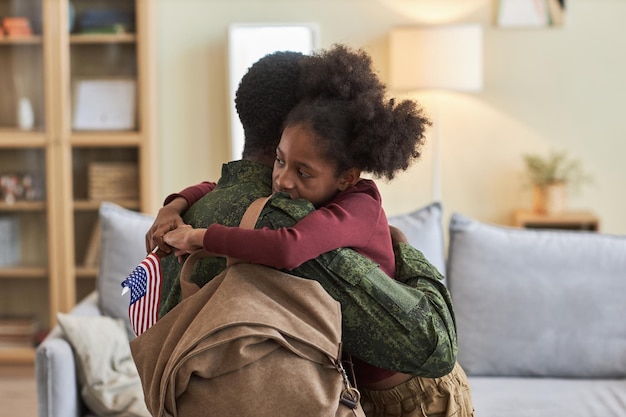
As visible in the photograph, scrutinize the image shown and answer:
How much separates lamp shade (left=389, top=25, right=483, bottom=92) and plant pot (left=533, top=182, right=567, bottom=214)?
1.97 ft

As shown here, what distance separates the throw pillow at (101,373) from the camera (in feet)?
7.45

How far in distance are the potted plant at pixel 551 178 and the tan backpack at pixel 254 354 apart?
3.00 m

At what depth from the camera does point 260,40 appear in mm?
4188

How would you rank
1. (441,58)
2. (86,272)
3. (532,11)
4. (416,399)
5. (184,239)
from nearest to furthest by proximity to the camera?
(184,239), (416,399), (441,58), (86,272), (532,11)

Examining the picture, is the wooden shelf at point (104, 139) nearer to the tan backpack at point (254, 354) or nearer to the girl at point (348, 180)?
the girl at point (348, 180)

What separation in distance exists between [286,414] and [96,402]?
4.06ft

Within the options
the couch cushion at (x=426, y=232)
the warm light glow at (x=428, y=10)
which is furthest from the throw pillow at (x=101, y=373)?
the warm light glow at (x=428, y=10)

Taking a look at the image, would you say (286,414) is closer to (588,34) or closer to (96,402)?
(96,402)

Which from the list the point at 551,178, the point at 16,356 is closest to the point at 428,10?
the point at 551,178

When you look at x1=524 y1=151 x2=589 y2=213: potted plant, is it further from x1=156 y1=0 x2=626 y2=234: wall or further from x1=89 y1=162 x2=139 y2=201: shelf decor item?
x1=89 y1=162 x2=139 y2=201: shelf decor item

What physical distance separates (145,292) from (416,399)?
1.59 ft

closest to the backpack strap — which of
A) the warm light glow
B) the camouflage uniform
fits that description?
the camouflage uniform

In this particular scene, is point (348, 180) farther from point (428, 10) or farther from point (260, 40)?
point (428, 10)

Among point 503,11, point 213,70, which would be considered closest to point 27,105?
point 213,70
